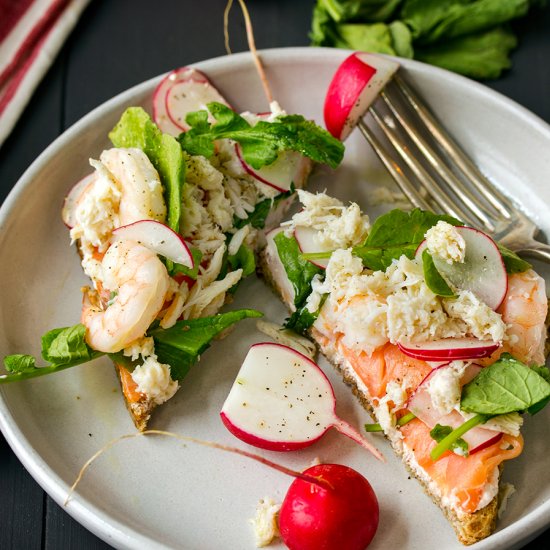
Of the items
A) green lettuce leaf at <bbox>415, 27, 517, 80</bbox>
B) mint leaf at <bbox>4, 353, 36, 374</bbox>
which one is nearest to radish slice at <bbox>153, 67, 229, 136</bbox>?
green lettuce leaf at <bbox>415, 27, 517, 80</bbox>

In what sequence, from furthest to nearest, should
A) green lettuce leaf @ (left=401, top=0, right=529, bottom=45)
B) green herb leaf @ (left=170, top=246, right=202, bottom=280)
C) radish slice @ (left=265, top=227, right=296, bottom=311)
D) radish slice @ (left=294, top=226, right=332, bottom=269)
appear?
1. green lettuce leaf @ (left=401, top=0, right=529, bottom=45)
2. radish slice @ (left=265, top=227, right=296, bottom=311)
3. radish slice @ (left=294, top=226, right=332, bottom=269)
4. green herb leaf @ (left=170, top=246, right=202, bottom=280)

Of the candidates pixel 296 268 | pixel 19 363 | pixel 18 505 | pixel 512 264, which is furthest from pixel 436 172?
pixel 18 505

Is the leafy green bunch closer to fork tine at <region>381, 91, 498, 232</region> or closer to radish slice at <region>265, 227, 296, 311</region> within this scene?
fork tine at <region>381, 91, 498, 232</region>

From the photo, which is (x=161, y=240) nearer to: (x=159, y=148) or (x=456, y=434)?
(x=159, y=148)

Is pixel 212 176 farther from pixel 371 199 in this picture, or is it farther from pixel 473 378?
pixel 473 378

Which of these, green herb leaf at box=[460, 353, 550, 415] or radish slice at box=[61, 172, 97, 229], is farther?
radish slice at box=[61, 172, 97, 229]

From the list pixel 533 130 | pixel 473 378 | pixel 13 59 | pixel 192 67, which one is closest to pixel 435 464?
pixel 473 378
